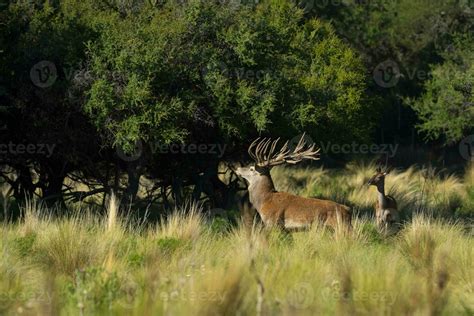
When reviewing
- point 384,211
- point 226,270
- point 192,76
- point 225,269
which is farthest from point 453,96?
point 226,270

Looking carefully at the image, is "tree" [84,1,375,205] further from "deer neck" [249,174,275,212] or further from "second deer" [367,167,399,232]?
"second deer" [367,167,399,232]

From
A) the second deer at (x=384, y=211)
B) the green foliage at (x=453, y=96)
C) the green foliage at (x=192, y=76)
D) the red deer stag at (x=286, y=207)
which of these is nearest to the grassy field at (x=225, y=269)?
the red deer stag at (x=286, y=207)

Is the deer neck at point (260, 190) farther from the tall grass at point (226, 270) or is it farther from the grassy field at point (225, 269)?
the tall grass at point (226, 270)

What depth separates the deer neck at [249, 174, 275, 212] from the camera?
47.6 ft

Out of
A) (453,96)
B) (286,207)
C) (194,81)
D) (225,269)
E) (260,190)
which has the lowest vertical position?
(225,269)

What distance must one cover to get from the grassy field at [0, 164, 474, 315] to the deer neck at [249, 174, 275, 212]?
2.51 feet

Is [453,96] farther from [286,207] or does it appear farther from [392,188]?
[286,207]

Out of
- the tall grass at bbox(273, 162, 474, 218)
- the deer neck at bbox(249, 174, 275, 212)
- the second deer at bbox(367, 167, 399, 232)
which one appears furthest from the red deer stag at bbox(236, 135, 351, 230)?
the tall grass at bbox(273, 162, 474, 218)

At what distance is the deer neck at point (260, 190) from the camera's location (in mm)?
14523

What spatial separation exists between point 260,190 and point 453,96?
11893mm

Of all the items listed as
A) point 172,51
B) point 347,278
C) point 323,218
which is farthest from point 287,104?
point 347,278

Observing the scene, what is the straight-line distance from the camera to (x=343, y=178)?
26.7 meters

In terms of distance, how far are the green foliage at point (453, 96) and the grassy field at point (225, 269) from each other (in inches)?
378

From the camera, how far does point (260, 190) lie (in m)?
14.7
